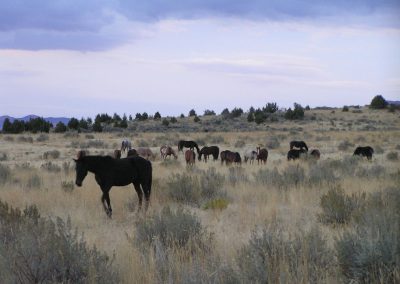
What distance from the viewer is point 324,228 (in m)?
8.62

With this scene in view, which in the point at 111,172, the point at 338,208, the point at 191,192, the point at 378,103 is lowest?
the point at 191,192

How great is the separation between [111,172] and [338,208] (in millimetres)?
4715

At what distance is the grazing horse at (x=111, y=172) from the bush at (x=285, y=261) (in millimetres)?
5015

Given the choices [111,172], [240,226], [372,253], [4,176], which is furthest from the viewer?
[4,176]

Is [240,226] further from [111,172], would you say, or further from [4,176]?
[4,176]

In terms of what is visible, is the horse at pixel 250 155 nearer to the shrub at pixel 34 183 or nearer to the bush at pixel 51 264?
the shrub at pixel 34 183

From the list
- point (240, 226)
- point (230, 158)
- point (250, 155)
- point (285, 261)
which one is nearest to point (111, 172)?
point (240, 226)

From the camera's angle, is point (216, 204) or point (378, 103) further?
point (378, 103)

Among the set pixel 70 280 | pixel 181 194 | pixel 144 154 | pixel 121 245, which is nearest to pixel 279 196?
pixel 181 194

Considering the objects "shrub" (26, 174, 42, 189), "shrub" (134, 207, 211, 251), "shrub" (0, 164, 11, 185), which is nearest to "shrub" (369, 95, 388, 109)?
"shrub" (0, 164, 11, 185)

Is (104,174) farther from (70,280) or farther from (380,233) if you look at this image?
(380,233)

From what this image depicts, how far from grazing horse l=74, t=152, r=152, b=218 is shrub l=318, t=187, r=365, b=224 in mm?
3751

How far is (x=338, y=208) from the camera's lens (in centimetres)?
902

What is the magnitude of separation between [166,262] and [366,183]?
8777 millimetres
